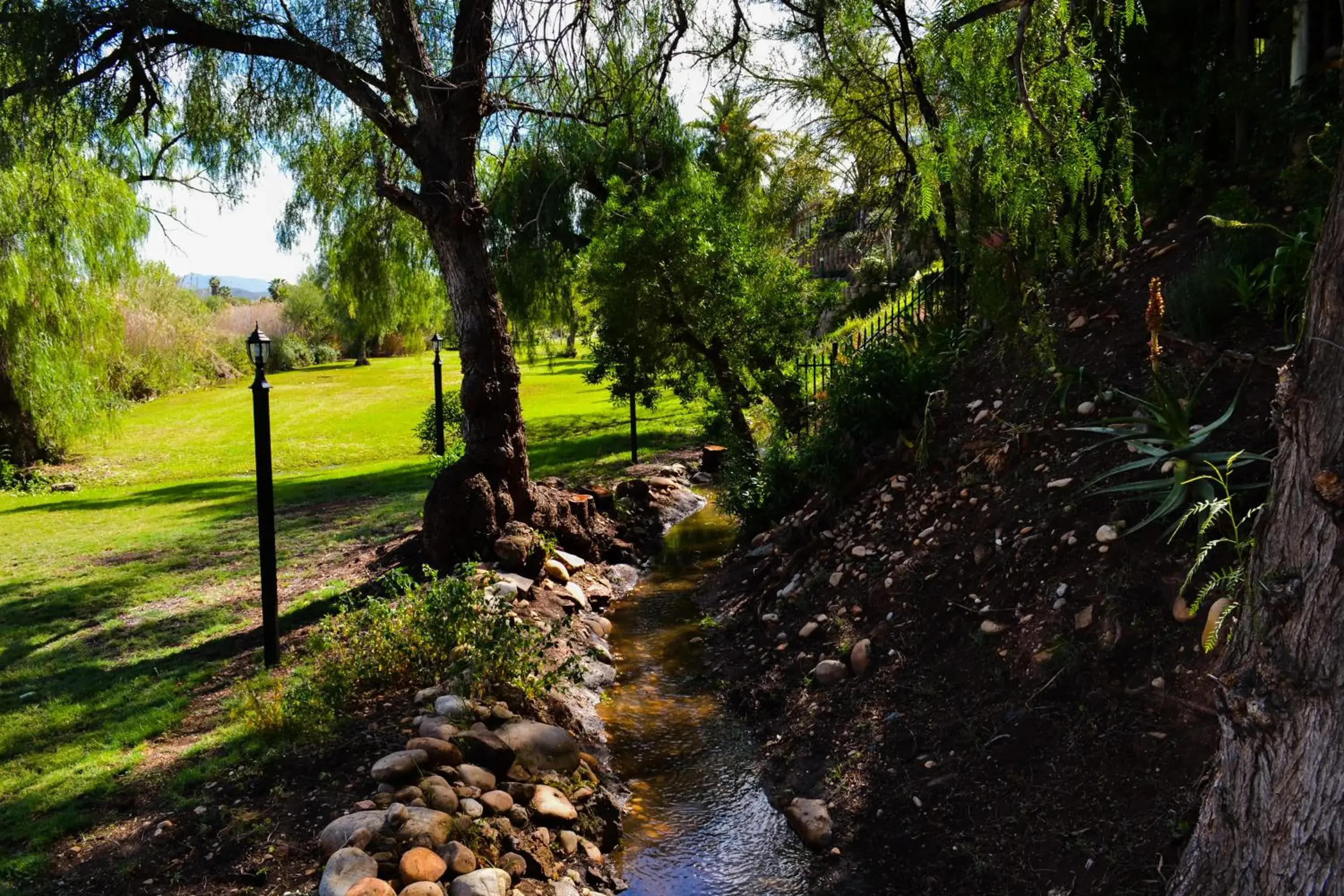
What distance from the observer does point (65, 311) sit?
1452cm

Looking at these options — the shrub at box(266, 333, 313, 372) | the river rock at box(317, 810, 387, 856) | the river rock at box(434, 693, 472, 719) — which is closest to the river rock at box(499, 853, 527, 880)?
the river rock at box(317, 810, 387, 856)

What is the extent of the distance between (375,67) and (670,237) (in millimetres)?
4115

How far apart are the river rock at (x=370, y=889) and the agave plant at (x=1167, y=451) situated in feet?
11.8

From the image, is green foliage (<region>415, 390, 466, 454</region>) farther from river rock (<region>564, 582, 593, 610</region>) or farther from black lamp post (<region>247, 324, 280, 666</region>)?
black lamp post (<region>247, 324, 280, 666</region>)

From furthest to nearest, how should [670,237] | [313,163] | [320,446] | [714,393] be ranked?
[320,446], [714,393], [670,237], [313,163]

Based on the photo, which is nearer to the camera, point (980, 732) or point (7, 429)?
point (980, 732)

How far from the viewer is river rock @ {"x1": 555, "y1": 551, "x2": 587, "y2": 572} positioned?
8180 mm

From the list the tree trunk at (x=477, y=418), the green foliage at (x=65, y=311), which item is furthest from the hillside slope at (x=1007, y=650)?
the green foliage at (x=65, y=311)

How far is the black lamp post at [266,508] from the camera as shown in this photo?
566 centimetres

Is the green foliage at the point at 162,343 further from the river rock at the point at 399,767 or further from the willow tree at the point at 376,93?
the river rock at the point at 399,767

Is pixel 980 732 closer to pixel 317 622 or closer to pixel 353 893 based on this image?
pixel 353 893

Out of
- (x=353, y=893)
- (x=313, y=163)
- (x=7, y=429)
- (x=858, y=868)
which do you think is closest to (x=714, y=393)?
(x=313, y=163)

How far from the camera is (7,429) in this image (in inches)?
616

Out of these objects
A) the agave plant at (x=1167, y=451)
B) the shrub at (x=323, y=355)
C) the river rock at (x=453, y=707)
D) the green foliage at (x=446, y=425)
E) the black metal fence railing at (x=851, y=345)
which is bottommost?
the river rock at (x=453, y=707)
